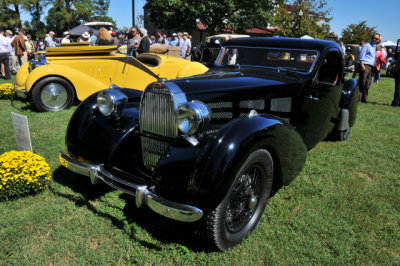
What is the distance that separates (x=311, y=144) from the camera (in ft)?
11.7

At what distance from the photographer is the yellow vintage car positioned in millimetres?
5770

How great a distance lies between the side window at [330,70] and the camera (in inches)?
139

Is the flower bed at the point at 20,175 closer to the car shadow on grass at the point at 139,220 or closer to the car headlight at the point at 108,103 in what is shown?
the car shadow on grass at the point at 139,220

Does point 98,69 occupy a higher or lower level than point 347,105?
higher

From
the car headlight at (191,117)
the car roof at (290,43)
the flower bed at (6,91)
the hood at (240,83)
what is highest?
the car roof at (290,43)

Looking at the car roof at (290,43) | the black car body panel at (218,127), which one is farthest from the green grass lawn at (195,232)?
the car roof at (290,43)

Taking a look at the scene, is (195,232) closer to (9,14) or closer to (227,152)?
(227,152)

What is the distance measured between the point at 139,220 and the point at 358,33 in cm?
4316

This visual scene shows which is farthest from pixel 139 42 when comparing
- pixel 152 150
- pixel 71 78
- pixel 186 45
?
pixel 152 150

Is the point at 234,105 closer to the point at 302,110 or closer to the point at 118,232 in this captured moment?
the point at 302,110

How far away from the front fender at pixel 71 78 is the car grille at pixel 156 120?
13.6 feet

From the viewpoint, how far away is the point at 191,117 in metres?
2.04

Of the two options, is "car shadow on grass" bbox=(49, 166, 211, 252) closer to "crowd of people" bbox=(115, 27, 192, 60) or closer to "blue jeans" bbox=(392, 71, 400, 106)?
"crowd of people" bbox=(115, 27, 192, 60)

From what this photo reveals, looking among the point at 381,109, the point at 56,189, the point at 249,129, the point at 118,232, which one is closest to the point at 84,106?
the point at 56,189
